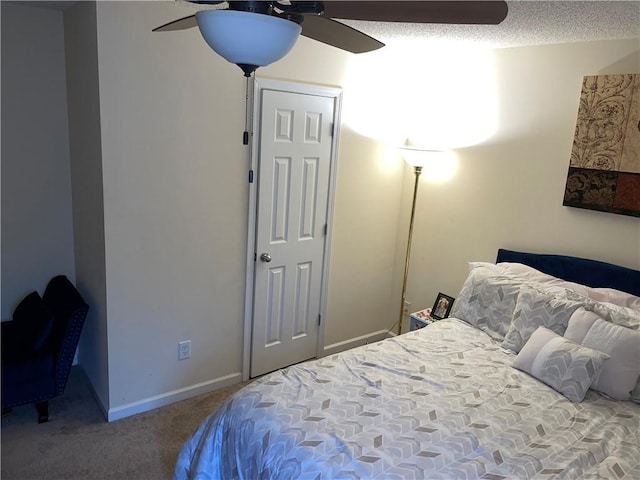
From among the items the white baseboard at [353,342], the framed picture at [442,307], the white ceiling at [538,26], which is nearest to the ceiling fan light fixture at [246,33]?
the white ceiling at [538,26]

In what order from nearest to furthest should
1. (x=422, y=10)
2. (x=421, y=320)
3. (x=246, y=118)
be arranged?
(x=422, y=10)
(x=246, y=118)
(x=421, y=320)

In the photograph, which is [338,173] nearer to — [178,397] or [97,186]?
[97,186]

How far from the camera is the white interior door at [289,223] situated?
317cm

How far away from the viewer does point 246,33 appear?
1.31 meters

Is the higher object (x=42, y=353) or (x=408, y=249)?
(x=408, y=249)

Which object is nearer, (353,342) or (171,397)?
(171,397)

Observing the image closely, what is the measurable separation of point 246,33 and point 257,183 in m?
1.85

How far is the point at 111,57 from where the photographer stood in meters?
2.51

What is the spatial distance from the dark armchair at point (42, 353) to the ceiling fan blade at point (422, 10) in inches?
88.0

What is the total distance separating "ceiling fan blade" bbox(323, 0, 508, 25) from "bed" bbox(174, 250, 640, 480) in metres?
1.46

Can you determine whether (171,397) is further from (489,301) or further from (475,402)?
(489,301)

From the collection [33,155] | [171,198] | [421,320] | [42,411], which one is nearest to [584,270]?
[421,320]

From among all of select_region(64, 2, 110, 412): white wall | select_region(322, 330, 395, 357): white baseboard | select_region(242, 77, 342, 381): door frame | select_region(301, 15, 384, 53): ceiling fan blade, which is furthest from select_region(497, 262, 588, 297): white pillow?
select_region(64, 2, 110, 412): white wall

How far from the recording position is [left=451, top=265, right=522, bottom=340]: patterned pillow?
280cm
